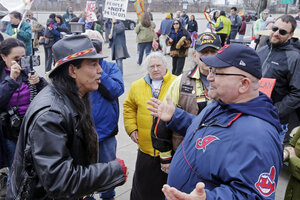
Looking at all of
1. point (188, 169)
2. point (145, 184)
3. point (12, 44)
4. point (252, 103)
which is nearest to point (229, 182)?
point (188, 169)

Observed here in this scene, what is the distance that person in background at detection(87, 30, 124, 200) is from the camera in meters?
3.44

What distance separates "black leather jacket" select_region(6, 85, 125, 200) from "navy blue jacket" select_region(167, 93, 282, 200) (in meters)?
0.52

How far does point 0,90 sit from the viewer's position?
3197mm

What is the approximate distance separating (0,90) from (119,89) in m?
1.28

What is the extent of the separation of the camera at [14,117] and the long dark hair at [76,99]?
1366 millimetres

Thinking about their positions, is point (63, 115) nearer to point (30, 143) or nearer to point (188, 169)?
point (30, 143)

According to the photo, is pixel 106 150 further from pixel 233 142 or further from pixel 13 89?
pixel 233 142

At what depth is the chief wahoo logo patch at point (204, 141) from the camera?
6.01 ft

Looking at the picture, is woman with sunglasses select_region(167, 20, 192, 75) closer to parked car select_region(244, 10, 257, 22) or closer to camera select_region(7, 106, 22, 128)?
camera select_region(7, 106, 22, 128)

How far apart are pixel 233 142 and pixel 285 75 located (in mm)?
2732

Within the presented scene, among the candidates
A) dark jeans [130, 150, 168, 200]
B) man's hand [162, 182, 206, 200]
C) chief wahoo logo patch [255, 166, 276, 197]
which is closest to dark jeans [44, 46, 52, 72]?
dark jeans [130, 150, 168, 200]

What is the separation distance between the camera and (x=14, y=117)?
10.7ft

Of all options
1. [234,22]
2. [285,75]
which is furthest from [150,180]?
[234,22]

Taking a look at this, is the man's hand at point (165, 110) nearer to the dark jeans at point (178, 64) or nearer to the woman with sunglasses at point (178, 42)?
the woman with sunglasses at point (178, 42)
